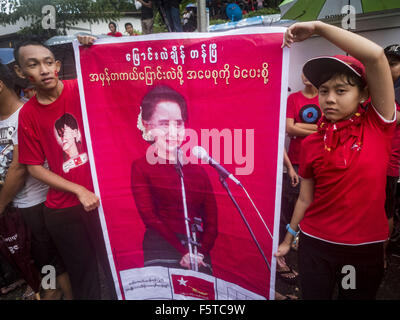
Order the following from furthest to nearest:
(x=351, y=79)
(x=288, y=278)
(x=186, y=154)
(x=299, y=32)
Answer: (x=288, y=278) → (x=186, y=154) → (x=299, y=32) → (x=351, y=79)

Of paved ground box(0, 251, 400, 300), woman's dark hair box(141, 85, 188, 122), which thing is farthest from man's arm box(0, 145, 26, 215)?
paved ground box(0, 251, 400, 300)

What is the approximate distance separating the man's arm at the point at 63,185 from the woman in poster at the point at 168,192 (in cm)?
28

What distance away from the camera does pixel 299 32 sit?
4.26ft

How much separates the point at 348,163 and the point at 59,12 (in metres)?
5.94

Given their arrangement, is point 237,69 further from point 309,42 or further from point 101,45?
point 309,42

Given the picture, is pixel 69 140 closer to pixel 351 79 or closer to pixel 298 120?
pixel 351 79

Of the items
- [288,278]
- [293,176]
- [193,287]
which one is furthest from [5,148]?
A: [288,278]

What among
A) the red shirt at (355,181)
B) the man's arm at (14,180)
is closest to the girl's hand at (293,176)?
the red shirt at (355,181)

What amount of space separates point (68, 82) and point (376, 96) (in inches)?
68.9

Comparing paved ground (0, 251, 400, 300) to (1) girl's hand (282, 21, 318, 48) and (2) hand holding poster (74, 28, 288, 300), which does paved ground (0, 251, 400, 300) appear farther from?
(1) girl's hand (282, 21, 318, 48)

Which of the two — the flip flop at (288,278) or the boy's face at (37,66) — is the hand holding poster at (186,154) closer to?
the boy's face at (37,66)

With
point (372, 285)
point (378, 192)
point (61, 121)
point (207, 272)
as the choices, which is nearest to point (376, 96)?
point (378, 192)

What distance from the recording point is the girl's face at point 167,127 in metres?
1.63

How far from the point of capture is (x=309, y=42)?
10.3ft
